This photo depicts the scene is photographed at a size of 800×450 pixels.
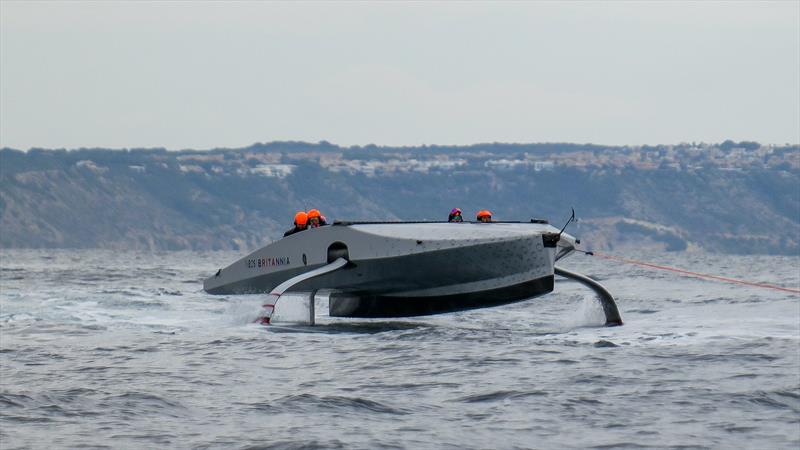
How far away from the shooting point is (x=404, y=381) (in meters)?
14.0

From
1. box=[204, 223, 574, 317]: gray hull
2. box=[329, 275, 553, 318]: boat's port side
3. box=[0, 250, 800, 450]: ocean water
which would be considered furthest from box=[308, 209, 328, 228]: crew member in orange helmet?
box=[0, 250, 800, 450]: ocean water

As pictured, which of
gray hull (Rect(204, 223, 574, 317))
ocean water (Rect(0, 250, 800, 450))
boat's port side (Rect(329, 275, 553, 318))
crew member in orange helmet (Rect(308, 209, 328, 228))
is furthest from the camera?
crew member in orange helmet (Rect(308, 209, 328, 228))

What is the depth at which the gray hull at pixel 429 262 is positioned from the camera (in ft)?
66.3

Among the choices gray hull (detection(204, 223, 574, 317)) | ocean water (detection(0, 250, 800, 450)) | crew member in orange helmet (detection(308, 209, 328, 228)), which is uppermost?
crew member in orange helmet (detection(308, 209, 328, 228))

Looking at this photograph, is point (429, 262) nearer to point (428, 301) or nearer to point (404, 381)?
point (428, 301)

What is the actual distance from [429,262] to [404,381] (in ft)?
21.0

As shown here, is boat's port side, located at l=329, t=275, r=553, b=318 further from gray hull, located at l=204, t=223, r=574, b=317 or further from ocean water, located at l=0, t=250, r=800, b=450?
ocean water, located at l=0, t=250, r=800, b=450

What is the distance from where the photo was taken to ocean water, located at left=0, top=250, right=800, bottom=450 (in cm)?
1090

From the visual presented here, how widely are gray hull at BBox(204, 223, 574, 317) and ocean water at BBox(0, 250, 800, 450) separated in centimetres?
64

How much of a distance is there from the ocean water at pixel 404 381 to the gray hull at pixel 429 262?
2.10 ft

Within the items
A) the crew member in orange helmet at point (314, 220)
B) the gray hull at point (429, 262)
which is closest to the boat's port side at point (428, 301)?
the gray hull at point (429, 262)

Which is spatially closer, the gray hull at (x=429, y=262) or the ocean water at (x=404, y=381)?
the ocean water at (x=404, y=381)

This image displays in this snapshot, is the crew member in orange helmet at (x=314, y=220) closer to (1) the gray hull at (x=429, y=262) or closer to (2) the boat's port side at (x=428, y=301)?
(1) the gray hull at (x=429, y=262)

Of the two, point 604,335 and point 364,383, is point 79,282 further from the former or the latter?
point 364,383
